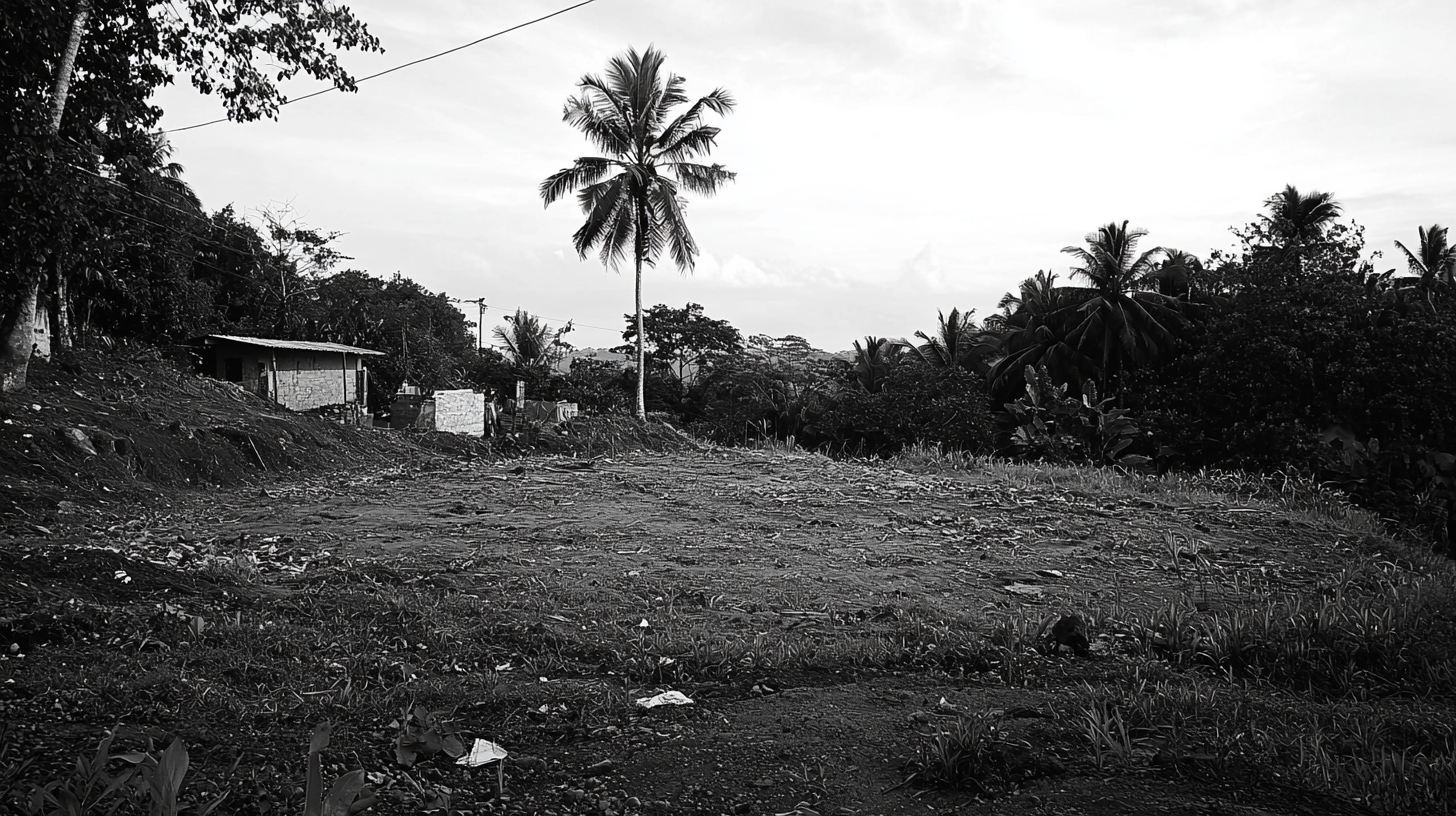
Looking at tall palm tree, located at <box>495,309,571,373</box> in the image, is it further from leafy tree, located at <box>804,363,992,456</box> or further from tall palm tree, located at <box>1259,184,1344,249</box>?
tall palm tree, located at <box>1259,184,1344,249</box>

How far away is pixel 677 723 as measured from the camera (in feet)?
9.58

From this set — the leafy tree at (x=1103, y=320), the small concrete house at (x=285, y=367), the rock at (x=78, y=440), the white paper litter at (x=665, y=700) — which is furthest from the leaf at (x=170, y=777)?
the leafy tree at (x=1103, y=320)

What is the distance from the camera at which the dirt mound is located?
8414 millimetres

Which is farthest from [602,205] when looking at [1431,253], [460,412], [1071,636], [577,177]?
[1431,253]

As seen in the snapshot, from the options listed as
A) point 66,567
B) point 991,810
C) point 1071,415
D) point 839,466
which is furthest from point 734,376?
point 991,810

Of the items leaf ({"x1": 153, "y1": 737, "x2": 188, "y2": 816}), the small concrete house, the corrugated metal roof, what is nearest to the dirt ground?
leaf ({"x1": 153, "y1": 737, "x2": 188, "y2": 816})

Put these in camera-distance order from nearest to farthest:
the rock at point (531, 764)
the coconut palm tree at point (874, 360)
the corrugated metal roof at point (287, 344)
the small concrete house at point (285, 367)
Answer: the rock at point (531, 764)
the corrugated metal roof at point (287, 344)
the small concrete house at point (285, 367)
the coconut palm tree at point (874, 360)

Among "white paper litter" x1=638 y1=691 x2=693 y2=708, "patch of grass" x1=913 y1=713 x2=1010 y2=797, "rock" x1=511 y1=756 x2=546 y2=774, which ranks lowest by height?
"white paper litter" x1=638 y1=691 x2=693 y2=708

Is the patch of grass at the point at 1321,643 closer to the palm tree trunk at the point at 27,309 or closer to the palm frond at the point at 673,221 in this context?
the palm tree trunk at the point at 27,309

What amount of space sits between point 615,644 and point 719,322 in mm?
33778

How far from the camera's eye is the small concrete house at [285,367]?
21766 millimetres

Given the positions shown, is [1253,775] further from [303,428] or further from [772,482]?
[303,428]

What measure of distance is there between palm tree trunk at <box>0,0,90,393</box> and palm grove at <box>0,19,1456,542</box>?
0.03 metres

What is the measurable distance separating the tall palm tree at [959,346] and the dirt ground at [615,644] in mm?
24086
